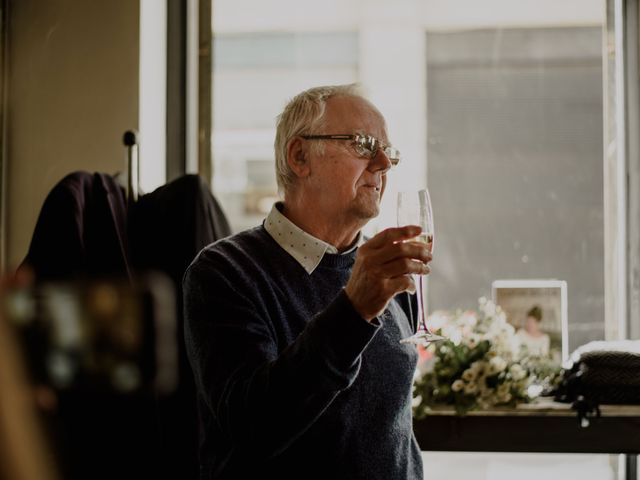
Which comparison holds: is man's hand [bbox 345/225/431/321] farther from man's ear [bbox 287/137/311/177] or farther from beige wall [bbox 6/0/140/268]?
beige wall [bbox 6/0/140/268]

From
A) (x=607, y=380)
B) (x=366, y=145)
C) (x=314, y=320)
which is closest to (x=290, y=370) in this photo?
(x=314, y=320)

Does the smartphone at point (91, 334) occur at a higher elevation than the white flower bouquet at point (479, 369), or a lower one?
higher

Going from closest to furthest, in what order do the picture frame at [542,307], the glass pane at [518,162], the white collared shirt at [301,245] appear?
the white collared shirt at [301,245]
the picture frame at [542,307]
the glass pane at [518,162]

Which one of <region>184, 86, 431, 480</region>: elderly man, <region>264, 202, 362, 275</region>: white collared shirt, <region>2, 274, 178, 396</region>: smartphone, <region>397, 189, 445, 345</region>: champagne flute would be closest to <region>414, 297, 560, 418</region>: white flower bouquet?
<region>184, 86, 431, 480</region>: elderly man

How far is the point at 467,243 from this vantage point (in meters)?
2.91

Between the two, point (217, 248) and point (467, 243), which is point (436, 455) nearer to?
point (467, 243)

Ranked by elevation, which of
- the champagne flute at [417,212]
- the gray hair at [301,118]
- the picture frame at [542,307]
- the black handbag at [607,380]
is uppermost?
the gray hair at [301,118]

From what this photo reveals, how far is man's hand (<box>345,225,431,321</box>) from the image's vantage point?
114 cm

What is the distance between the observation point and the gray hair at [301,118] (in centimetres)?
156

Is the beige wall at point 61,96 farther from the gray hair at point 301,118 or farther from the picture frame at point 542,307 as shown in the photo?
the picture frame at point 542,307

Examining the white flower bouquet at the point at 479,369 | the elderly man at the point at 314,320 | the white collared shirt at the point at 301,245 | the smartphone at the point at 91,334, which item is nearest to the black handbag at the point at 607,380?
the white flower bouquet at the point at 479,369

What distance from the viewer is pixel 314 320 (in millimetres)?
1165

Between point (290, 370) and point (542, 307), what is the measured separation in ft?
5.33

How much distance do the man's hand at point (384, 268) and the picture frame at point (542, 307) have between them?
152cm
